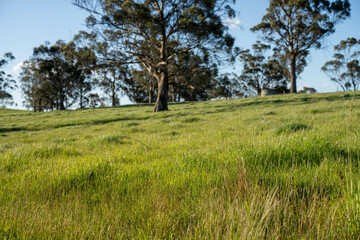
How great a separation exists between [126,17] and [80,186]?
1890cm

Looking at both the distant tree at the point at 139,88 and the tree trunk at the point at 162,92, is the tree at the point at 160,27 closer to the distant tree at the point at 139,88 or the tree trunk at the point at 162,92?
the tree trunk at the point at 162,92

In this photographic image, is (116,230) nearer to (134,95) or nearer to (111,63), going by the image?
(111,63)

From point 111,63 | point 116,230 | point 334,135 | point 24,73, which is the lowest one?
point 116,230

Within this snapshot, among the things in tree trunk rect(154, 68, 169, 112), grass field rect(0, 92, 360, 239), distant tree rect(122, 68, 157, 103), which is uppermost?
distant tree rect(122, 68, 157, 103)

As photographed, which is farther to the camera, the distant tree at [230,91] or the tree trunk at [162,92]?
the distant tree at [230,91]

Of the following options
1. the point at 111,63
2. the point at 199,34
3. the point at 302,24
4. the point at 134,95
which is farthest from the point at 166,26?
the point at 134,95

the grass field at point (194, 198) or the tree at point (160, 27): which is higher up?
the tree at point (160, 27)

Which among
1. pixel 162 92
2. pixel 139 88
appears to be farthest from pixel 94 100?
pixel 162 92

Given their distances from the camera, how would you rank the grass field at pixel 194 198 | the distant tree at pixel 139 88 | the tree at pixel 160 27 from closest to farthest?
the grass field at pixel 194 198, the tree at pixel 160 27, the distant tree at pixel 139 88

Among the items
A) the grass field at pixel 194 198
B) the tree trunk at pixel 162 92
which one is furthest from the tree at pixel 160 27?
the grass field at pixel 194 198

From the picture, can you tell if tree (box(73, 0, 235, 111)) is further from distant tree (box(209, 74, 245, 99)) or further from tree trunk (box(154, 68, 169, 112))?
distant tree (box(209, 74, 245, 99))

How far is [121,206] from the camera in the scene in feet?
5.55

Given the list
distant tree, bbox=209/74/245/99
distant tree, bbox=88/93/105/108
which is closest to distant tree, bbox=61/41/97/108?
distant tree, bbox=88/93/105/108

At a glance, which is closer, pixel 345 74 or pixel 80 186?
pixel 80 186
